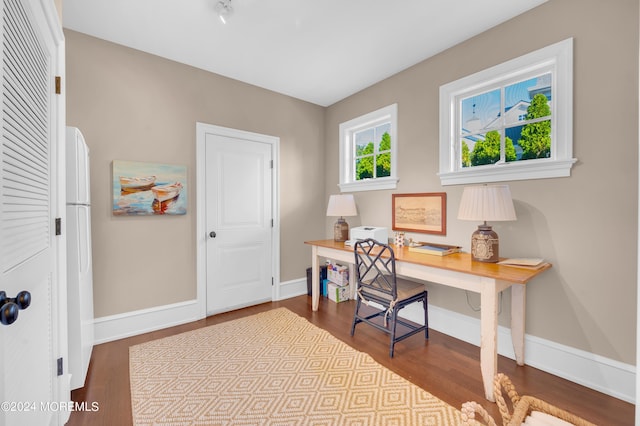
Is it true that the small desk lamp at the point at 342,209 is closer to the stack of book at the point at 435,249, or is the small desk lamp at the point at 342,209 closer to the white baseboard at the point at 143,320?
the stack of book at the point at 435,249

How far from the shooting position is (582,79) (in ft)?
6.28

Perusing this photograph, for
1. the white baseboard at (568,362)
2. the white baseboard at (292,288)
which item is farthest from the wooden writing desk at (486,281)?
the white baseboard at (292,288)

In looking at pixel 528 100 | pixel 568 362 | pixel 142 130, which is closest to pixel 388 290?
pixel 568 362

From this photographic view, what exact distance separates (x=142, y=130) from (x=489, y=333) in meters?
3.24

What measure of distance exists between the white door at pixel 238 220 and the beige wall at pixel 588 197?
7.59ft

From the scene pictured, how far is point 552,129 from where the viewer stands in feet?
6.79

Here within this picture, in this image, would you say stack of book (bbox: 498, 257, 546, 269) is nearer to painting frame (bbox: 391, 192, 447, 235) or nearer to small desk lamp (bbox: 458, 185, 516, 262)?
small desk lamp (bbox: 458, 185, 516, 262)

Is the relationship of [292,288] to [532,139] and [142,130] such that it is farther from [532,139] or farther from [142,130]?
[532,139]

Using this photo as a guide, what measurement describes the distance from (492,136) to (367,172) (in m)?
1.46

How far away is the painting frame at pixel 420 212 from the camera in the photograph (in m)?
2.71

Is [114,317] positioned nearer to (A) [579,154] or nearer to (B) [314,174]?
(B) [314,174]

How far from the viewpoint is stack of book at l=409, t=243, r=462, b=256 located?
2373 millimetres

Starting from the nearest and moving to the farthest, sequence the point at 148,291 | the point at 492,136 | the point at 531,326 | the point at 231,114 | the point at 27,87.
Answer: the point at 27,87
the point at 531,326
the point at 492,136
the point at 148,291
the point at 231,114

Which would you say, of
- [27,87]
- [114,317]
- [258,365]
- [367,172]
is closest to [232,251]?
[114,317]
